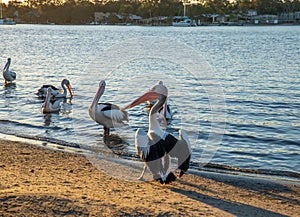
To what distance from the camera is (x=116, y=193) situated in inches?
231

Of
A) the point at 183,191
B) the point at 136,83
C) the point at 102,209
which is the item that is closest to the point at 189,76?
the point at 136,83

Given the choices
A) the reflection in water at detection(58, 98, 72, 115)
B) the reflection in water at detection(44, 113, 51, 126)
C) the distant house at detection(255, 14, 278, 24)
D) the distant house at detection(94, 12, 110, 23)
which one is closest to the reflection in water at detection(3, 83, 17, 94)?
the reflection in water at detection(58, 98, 72, 115)

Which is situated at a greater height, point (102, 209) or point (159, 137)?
point (159, 137)

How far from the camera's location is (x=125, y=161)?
8.18 m

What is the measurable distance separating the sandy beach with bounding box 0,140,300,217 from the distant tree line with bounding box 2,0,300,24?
138 m

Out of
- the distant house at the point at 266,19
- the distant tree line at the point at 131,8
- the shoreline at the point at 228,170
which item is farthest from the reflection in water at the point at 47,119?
the distant house at the point at 266,19

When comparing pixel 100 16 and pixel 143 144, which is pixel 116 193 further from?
pixel 100 16

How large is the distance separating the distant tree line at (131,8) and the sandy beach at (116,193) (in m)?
138

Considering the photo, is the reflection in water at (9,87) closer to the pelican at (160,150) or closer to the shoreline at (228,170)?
the shoreline at (228,170)

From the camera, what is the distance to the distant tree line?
474ft

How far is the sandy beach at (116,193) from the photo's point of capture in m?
4.94

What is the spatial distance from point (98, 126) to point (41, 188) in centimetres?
557

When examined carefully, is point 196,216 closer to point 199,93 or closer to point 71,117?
point 71,117

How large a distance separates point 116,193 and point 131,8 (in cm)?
14799
